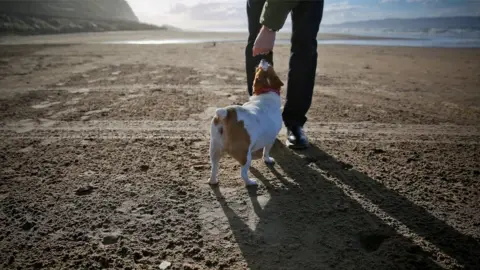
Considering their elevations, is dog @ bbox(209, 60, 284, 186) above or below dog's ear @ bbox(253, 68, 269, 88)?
below

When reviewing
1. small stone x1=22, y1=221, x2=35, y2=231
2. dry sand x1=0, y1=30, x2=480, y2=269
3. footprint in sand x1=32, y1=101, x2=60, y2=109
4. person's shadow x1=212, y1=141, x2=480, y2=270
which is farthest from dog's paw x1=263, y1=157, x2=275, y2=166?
footprint in sand x1=32, y1=101, x2=60, y2=109

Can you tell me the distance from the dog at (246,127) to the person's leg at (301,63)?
54 cm

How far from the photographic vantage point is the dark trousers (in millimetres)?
3053

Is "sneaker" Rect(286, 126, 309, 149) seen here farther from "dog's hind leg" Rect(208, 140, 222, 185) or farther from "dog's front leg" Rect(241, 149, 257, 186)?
"dog's hind leg" Rect(208, 140, 222, 185)

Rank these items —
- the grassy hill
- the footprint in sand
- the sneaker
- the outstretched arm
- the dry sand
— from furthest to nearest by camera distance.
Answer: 1. the grassy hill
2. the footprint in sand
3. the sneaker
4. the outstretched arm
5. the dry sand

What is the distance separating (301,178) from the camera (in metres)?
2.56

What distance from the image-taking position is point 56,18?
47969 millimetres

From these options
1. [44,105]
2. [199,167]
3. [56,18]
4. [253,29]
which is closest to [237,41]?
[44,105]

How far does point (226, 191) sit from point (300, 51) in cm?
177

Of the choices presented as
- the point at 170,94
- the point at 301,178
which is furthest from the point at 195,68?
the point at 301,178

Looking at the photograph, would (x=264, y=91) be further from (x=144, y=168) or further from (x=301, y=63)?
(x=144, y=168)

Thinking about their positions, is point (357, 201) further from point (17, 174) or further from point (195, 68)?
point (195, 68)

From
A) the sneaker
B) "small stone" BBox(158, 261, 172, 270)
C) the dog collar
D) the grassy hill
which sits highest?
the grassy hill

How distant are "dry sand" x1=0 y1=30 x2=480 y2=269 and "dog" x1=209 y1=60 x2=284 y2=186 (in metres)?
0.30
